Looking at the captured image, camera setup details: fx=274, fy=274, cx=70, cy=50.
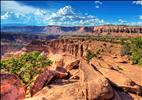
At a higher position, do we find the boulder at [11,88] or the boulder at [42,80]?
the boulder at [42,80]

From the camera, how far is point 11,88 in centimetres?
3541

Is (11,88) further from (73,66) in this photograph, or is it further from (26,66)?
(73,66)

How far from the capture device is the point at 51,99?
69.3ft

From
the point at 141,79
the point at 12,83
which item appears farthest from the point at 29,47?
the point at 141,79

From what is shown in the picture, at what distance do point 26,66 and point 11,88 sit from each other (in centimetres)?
565

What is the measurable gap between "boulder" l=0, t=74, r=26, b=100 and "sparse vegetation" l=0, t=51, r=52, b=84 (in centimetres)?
113

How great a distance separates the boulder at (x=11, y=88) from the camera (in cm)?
3147

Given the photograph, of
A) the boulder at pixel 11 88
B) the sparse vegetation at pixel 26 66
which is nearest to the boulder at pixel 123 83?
the sparse vegetation at pixel 26 66

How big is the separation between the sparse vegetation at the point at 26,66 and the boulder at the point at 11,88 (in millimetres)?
1129

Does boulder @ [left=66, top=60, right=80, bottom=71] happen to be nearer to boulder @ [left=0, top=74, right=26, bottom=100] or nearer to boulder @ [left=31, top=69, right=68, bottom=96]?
boulder @ [left=0, top=74, right=26, bottom=100]

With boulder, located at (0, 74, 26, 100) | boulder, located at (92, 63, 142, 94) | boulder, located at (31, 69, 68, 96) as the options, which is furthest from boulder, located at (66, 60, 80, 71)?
boulder, located at (92, 63, 142, 94)

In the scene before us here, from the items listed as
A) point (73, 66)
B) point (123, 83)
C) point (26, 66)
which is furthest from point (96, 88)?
point (73, 66)

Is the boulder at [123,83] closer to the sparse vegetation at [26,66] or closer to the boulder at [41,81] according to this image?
the boulder at [41,81]

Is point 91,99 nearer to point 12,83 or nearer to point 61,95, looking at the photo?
point 61,95
